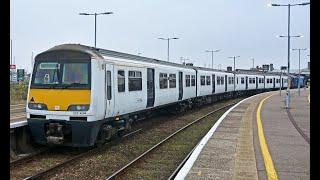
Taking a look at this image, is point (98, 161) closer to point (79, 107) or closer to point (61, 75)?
point (79, 107)

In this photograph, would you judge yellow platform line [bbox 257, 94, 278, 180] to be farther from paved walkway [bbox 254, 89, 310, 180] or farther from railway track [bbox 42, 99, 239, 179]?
railway track [bbox 42, 99, 239, 179]

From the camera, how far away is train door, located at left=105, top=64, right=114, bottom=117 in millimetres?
11266

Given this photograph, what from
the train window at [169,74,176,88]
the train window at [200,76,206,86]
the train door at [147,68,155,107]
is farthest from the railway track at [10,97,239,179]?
the train window at [200,76,206,86]

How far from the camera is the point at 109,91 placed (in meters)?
11.4

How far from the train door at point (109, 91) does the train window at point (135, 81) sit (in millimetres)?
1831

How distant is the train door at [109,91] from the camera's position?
11.3 metres

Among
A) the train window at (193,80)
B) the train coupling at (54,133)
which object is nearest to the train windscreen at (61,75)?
the train coupling at (54,133)

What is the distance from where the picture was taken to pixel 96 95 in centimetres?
1059

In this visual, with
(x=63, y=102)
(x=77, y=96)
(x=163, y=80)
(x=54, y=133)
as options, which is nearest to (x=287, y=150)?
(x=77, y=96)

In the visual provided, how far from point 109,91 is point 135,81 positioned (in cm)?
270

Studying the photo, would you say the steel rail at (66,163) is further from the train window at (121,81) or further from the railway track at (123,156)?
the train window at (121,81)

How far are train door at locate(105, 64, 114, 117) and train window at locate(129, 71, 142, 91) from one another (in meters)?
1.83
